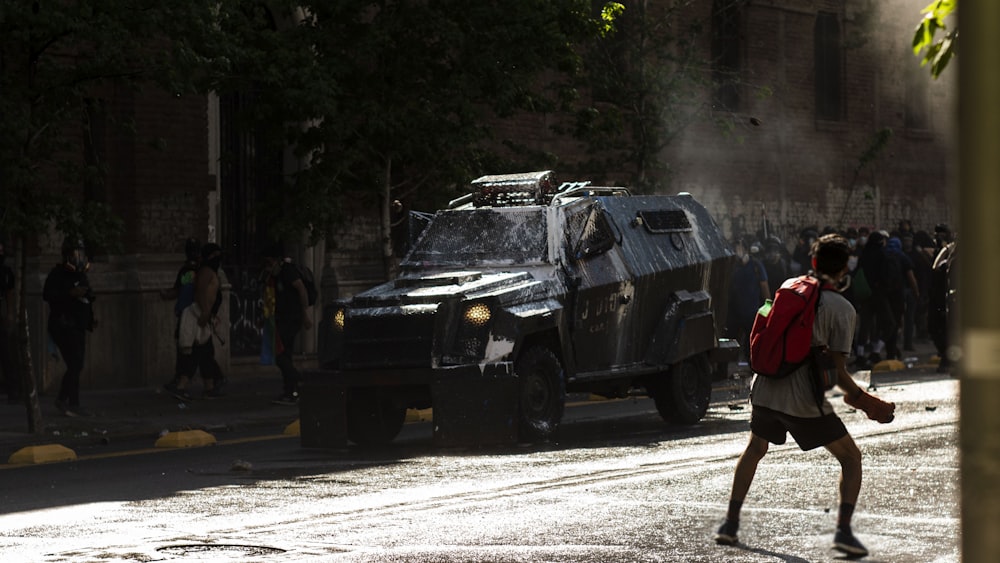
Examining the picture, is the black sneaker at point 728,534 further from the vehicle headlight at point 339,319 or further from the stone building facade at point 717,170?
the stone building facade at point 717,170

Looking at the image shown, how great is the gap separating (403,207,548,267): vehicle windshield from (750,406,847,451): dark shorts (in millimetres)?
6420

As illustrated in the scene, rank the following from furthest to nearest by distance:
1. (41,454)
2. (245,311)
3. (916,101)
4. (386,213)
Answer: (916,101) < (245,311) < (386,213) < (41,454)

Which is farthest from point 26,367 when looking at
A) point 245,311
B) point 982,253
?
point 982,253

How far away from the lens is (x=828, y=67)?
119ft

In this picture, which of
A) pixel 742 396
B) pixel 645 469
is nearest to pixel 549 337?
pixel 645 469

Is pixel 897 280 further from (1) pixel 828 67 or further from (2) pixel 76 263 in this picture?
(1) pixel 828 67

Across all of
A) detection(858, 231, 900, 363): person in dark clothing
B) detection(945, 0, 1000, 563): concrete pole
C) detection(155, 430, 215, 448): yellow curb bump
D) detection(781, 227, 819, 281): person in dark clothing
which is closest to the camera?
detection(945, 0, 1000, 563): concrete pole

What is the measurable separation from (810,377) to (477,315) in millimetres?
5658

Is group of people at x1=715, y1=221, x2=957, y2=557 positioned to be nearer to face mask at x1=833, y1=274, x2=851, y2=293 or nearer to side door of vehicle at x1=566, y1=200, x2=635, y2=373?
face mask at x1=833, y1=274, x2=851, y2=293

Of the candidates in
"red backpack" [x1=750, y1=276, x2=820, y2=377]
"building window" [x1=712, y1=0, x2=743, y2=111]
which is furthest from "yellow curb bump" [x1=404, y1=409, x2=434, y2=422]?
"building window" [x1=712, y1=0, x2=743, y2=111]

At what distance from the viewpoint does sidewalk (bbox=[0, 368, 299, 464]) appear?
588 inches

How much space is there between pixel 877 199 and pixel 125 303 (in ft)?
70.1

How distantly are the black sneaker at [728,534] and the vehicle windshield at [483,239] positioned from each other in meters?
6.26

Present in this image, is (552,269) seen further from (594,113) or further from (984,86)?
(984,86)
